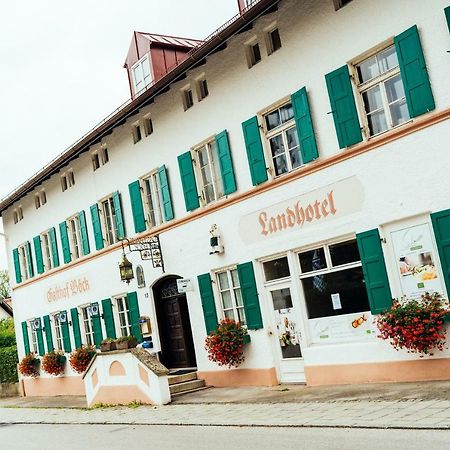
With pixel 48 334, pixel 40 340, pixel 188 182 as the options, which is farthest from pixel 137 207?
pixel 40 340

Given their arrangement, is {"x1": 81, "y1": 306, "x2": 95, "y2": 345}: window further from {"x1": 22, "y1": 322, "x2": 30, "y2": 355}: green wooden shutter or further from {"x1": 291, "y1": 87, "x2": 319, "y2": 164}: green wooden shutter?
{"x1": 291, "y1": 87, "x2": 319, "y2": 164}: green wooden shutter

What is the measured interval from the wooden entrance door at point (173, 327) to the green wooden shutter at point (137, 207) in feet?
5.56

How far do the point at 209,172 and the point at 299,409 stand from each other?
6.99 meters

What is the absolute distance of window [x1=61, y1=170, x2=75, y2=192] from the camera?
2239 cm

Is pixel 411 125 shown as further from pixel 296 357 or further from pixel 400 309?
pixel 296 357

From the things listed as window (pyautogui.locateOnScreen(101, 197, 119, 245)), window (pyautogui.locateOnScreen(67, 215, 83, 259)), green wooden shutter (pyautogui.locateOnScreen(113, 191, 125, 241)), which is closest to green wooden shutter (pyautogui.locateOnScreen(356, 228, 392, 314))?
green wooden shutter (pyautogui.locateOnScreen(113, 191, 125, 241))

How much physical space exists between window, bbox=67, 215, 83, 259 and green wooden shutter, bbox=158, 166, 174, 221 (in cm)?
565

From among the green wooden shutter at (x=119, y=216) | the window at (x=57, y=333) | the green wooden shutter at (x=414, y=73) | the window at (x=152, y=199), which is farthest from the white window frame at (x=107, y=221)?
the green wooden shutter at (x=414, y=73)

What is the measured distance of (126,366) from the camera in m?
16.0

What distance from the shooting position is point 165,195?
17.5m

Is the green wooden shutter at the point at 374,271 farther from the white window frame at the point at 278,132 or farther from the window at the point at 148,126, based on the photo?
the window at the point at 148,126

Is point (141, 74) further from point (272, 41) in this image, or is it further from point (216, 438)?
point (216, 438)

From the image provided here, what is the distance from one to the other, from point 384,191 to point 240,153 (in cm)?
406

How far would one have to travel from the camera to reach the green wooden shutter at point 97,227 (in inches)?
815
